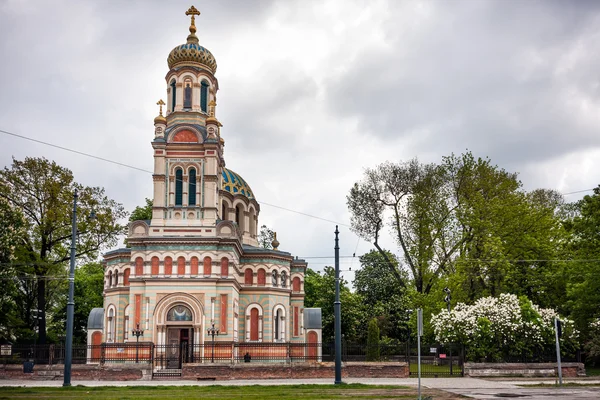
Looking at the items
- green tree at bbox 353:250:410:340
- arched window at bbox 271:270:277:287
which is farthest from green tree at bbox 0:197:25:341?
green tree at bbox 353:250:410:340

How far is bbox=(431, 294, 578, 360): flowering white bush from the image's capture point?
3391 centimetres

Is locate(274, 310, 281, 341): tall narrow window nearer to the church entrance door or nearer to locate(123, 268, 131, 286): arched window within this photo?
the church entrance door

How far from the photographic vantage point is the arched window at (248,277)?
46.3m

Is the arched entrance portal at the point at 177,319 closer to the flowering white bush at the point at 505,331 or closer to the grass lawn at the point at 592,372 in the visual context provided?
the flowering white bush at the point at 505,331

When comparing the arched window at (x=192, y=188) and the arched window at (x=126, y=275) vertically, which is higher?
the arched window at (x=192, y=188)

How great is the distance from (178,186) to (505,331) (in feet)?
74.1

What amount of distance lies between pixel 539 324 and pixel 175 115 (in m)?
27.6

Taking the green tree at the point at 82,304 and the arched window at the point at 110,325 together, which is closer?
the arched window at the point at 110,325

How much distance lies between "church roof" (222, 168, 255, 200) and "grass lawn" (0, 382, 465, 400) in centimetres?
2796

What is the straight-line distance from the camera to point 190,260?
4138 cm

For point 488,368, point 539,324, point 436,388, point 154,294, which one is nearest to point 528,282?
point 539,324

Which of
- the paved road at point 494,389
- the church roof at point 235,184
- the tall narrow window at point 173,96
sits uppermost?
the tall narrow window at point 173,96

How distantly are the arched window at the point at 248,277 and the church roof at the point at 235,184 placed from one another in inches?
318

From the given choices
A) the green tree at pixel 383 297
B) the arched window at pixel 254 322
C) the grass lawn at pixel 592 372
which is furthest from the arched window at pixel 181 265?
the grass lawn at pixel 592 372
